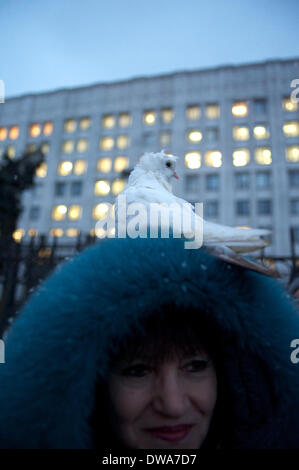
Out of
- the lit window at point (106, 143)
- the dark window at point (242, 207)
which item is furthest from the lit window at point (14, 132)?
the dark window at point (242, 207)

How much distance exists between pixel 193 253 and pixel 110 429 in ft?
2.20

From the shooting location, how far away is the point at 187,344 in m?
1.00

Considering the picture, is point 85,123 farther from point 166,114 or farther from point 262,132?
point 262,132

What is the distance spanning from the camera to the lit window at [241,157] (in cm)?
2200

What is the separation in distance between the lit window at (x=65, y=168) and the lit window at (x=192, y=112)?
12390 millimetres

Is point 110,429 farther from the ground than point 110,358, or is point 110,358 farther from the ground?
point 110,358

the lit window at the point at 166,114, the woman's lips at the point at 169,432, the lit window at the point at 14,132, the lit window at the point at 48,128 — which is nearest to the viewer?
the woman's lips at the point at 169,432

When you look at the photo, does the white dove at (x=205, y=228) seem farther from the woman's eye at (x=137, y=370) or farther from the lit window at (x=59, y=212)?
the lit window at (x=59, y=212)

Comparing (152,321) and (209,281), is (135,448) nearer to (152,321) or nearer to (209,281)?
(152,321)

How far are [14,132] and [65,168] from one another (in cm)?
760

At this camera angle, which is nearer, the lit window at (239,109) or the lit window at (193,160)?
the lit window at (239,109)

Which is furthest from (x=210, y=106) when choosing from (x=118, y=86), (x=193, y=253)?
(x=193, y=253)

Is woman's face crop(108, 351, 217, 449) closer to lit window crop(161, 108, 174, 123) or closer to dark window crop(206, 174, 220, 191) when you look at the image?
dark window crop(206, 174, 220, 191)
